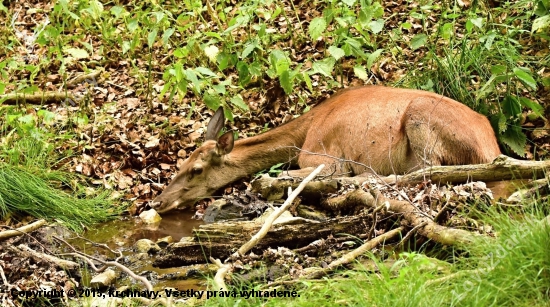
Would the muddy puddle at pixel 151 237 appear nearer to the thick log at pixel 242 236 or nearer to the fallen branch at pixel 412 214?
the thick log at pixel 242 236

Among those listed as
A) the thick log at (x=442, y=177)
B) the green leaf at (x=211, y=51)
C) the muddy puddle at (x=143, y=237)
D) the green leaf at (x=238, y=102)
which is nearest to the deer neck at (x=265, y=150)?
the green leaf at (x=238, y=102)

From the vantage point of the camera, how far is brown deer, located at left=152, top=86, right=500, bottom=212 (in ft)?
24.0

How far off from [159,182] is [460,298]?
552cm

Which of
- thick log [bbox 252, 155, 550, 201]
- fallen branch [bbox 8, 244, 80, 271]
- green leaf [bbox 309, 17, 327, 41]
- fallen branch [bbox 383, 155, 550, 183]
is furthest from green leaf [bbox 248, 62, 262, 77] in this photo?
fallen branch [bbox 8, 244, 80, 271]

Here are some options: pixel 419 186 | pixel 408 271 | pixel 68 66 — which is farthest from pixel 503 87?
pixel 68 66

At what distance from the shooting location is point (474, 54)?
8.22 meters

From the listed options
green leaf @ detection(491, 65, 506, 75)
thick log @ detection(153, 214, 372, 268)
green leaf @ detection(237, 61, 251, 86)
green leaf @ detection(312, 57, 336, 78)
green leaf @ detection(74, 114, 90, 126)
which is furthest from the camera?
green leaf @ detection(74, 114, 90, 126)

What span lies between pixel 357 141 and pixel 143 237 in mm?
2355

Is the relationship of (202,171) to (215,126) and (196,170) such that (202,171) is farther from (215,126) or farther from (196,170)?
(215,126)

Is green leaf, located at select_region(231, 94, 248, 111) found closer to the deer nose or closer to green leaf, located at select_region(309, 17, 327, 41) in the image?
green leaf, located at select_region(309, 17, 327, 41)

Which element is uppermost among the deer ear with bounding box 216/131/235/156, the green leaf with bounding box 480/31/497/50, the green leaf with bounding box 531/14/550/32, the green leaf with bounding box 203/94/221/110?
the green leaf with bounding box 531/14/550/32

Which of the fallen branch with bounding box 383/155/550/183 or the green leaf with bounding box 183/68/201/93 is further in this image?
the green leaf with bounding box 183/68/201/93

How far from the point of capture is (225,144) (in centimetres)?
850

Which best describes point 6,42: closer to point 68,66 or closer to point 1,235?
point 68,66
